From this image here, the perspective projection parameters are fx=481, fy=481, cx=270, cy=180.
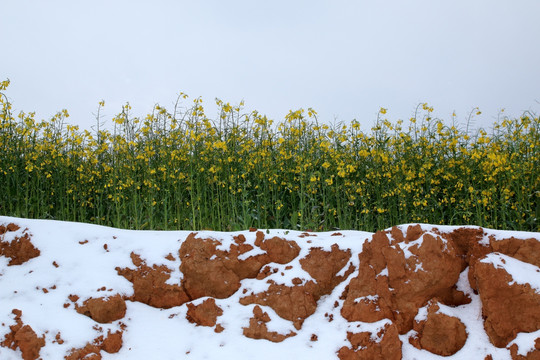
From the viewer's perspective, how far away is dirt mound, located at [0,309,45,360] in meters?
3.26

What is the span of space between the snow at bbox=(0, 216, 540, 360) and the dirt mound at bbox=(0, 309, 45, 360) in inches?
1.7

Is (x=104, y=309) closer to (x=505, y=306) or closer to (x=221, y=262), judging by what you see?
(x=221, y=262)

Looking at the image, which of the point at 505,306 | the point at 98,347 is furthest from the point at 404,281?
the point at 98,347

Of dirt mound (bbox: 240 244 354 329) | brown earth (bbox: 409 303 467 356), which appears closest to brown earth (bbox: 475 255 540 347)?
brown earth (bbox: 409 303 467 356)

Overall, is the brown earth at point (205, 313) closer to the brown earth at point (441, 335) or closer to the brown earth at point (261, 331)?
the brown earth at point (261, 331)

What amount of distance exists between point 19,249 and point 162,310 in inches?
55.4

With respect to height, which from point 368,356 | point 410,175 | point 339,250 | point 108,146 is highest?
point 108,146

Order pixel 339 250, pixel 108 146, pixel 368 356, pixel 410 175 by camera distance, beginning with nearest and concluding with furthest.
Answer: pixel 368 356, pixel 339 250, pixel 410 175, pixel 108 146

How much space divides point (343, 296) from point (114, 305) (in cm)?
171

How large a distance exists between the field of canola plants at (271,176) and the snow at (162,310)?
218cm

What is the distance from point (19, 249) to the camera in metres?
4.10

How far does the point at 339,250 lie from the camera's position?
12.7 feet

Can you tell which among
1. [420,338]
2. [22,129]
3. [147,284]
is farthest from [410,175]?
[22,129]

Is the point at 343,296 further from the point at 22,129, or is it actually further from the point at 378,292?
the point at 22,129
